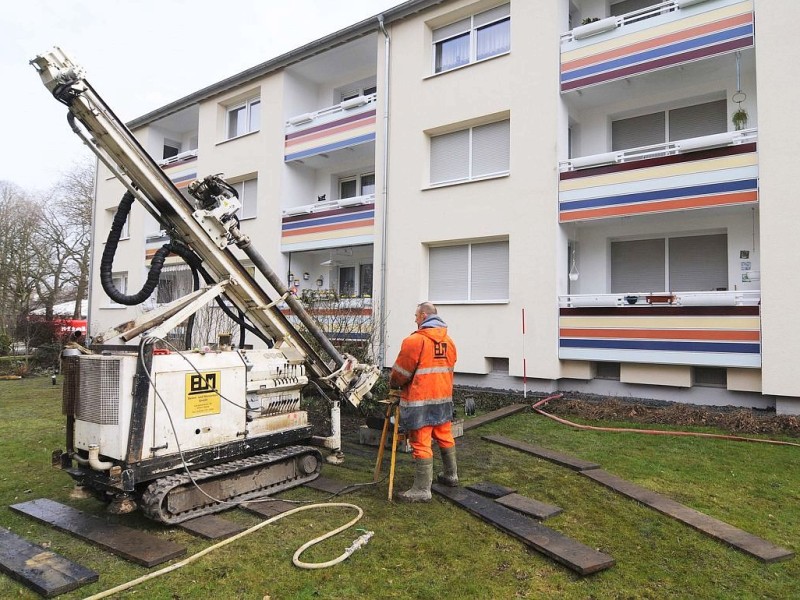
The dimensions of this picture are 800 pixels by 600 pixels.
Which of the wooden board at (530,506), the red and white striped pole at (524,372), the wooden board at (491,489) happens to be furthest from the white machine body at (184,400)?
the red and white striped pole at (524,372)

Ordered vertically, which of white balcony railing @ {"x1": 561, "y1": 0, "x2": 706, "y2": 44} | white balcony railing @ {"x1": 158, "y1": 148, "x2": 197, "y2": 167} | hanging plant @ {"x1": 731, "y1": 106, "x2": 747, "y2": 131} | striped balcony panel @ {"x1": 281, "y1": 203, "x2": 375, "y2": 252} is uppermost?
white balcony railing @ {"x1": 561, "y1": 0, "x2": 706, "y2": 44}

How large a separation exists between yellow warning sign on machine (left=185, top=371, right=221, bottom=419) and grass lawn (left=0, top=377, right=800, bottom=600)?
1060mm

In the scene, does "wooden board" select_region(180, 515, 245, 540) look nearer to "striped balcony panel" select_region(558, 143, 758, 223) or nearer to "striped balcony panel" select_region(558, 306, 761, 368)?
"striped balcony panel" select_region(558, 306, 761, 368)

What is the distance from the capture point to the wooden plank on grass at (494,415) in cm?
949

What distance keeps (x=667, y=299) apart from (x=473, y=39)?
27.0 feet

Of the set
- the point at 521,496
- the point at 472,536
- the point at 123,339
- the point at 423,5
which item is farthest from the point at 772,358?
the point at 423,5

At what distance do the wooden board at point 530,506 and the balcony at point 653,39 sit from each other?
971cm

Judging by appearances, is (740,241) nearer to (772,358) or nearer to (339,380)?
(772,358)

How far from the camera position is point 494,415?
10172mm

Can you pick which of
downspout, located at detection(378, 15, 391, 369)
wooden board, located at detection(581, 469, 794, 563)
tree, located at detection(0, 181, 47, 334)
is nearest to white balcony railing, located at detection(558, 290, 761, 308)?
downspout, located at detection(378, 15, 391, 369)

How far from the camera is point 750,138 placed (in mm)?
10172

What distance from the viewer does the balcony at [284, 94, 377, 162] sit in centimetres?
1564

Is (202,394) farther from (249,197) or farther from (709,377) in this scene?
(249,197)

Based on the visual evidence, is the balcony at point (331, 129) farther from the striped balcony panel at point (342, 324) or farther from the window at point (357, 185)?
the striped balcony panel at point (342, 324)
